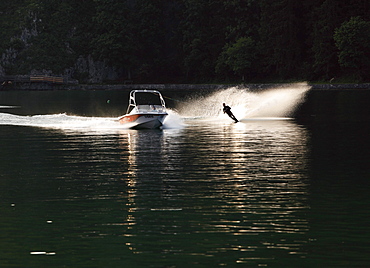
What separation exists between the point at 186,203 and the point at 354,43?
146340 mm

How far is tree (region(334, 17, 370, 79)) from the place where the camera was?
533ft

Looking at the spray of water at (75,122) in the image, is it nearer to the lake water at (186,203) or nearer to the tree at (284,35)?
the lake water at (186,203)

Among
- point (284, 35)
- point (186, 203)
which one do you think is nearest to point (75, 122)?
point (186, 203)

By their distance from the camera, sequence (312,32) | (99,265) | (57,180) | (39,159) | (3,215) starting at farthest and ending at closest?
(312,32) → (39,159) → (57,180) → (3,215) → (99,265)

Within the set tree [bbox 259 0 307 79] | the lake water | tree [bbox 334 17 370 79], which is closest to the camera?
the lake water

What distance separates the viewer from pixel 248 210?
22.3m

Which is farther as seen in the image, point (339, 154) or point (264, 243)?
point (339, 154)

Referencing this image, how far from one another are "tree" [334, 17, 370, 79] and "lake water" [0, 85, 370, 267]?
398ft

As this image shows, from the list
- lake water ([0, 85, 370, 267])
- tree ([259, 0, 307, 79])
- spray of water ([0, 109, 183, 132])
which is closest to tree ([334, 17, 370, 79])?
tree ([259, 0, 307, 79])

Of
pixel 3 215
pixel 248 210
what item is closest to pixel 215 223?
pixel 248 210

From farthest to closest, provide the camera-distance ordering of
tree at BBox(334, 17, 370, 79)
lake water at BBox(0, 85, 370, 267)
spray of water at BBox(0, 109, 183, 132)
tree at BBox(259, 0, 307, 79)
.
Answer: tree at BBox(259, 0, 307, 79) → tree at BBox(334, 17, 370, 79) → spray of water at BBox(0, 109, 183, 132) → lake water at BBox(0, 85, 370, 267)

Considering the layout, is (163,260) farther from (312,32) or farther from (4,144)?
(312,32)

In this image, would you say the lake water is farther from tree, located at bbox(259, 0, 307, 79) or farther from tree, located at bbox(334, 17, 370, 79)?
tree, located at bbox(259, 0, 307, 79)

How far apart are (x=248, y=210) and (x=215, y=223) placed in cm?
201
